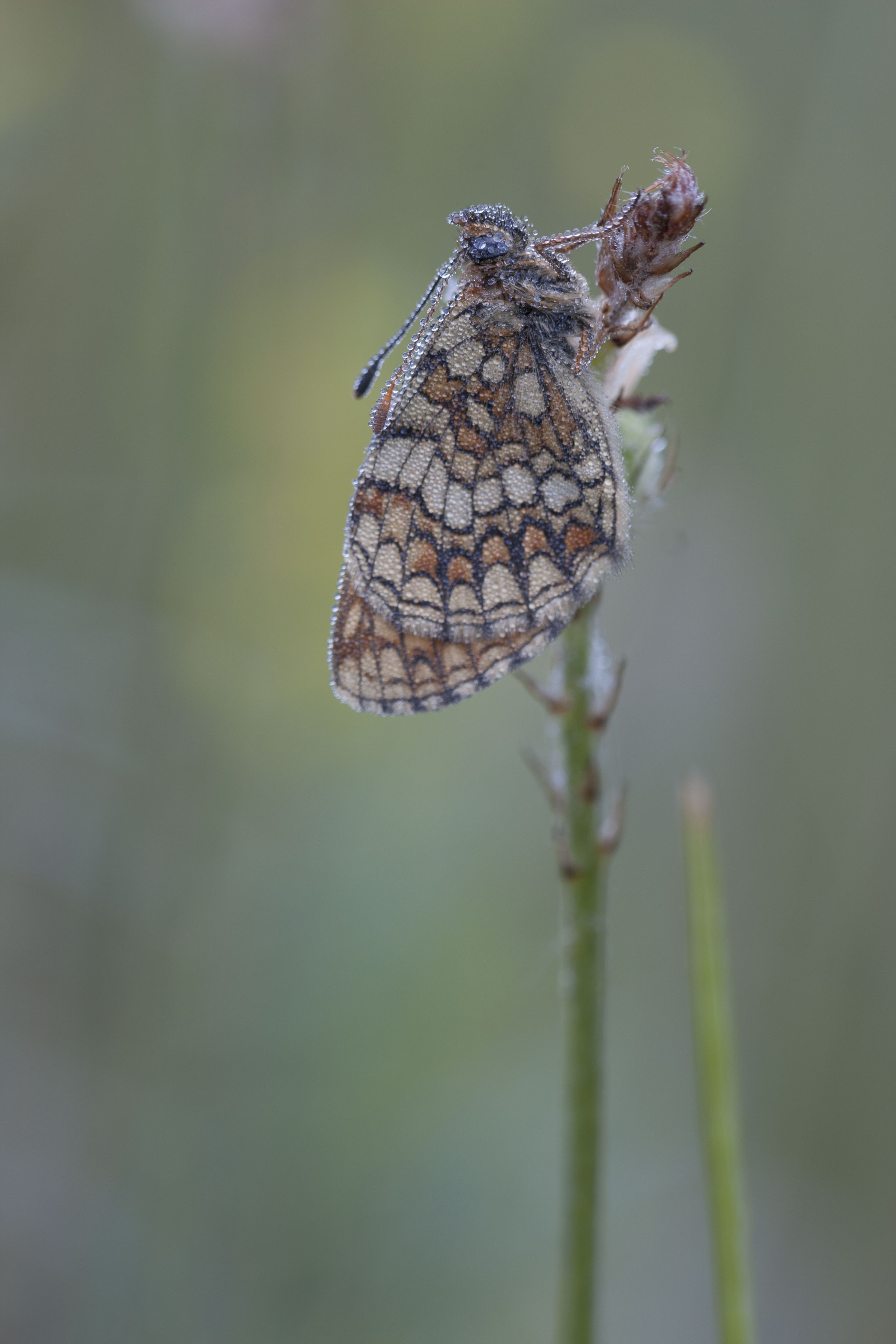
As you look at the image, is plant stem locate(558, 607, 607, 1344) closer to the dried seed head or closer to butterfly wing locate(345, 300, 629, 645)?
butterfly wing locate(345, 300, 629, 645)

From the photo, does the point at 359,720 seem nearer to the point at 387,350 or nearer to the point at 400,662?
the point at 400,662

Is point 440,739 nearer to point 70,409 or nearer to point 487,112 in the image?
point 70,409

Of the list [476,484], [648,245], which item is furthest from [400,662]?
[648,245]

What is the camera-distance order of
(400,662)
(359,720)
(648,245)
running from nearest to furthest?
(648,245)
(400,662)
(359,720)

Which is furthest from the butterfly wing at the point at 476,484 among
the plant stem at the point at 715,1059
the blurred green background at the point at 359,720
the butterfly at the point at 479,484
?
the plant stem at the point at 715,1059

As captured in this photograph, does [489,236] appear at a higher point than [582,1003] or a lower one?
higher

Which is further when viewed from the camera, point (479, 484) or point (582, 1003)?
point (479, 484)

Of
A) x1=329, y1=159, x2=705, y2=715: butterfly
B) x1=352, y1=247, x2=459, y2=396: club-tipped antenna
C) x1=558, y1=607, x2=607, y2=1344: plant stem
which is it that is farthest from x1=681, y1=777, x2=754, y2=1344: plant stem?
x1=352, y1=247, x2=459, y2=396: club-tipped antenna
